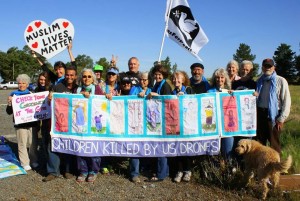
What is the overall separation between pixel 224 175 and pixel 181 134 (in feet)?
3.39

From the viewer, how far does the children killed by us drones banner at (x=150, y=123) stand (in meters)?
5.81

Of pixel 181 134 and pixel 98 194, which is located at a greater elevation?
pixel 181 134

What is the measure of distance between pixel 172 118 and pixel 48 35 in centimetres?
346

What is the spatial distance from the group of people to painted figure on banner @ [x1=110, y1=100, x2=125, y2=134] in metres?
0.22

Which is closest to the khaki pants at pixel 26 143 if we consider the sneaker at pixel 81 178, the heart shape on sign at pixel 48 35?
the sneaker at pixel 81 178

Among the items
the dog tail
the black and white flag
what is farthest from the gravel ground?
the black and white flag

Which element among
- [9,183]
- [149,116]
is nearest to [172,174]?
[149,116]

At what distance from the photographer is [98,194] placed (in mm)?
5324

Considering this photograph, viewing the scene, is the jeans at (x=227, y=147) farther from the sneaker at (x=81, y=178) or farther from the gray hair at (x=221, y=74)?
Result: the sneaker at (x=81, y=178)

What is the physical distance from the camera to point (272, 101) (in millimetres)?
5445

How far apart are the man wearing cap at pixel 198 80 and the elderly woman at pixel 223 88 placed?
128mm

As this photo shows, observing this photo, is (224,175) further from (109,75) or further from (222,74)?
(109,75)

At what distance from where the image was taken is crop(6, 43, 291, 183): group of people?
5520 mm

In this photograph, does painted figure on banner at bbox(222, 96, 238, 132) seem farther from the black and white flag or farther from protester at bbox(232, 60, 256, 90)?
the black and white flag
